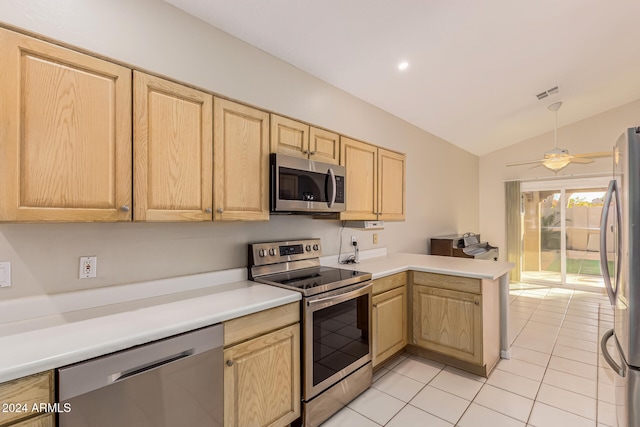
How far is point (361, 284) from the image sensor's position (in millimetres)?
2256

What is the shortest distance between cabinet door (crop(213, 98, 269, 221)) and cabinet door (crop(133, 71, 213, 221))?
0.17 feet

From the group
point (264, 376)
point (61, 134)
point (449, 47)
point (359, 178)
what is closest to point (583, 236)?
point (449, 47)

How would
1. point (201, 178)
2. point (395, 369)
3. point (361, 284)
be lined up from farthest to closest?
point (395, 369)
point (361, 284)
point (201, 178)

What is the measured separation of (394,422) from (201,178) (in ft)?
6.50

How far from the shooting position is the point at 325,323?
6.46 ft

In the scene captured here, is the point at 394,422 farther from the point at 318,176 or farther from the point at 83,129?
the point at 83,129

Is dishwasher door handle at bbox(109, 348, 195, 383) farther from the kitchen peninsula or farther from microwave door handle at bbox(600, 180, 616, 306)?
microwave door handle at bbox(600, 180, 616, 306)

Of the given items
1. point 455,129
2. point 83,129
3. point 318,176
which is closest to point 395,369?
point 318,176

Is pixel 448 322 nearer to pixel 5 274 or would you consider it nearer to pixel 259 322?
pixel 259 322

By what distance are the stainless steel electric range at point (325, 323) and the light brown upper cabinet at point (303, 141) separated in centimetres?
72

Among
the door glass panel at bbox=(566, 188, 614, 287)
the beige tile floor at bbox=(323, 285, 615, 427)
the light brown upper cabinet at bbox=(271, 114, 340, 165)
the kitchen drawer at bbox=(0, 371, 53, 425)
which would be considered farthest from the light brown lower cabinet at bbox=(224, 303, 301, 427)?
the door glass panel at bbox=(566, 188, 614, 287)

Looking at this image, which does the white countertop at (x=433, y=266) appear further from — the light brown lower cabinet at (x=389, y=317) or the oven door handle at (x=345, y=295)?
the oven door handle at (x=345, y=295)

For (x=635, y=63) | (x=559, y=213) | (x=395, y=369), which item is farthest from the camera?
(x=559, y=213)

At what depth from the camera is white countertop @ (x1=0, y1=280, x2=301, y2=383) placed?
1031 mm
